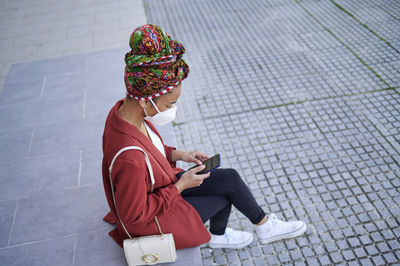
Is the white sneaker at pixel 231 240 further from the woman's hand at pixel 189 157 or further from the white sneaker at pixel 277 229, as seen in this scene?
the woman's hand at pixel 189 157

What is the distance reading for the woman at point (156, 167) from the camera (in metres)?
1.66

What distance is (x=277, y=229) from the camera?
254 centimetres

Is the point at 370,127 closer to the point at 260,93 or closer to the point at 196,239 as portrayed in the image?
the point at 260,93

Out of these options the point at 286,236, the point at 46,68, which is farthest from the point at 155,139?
the point at 46,68

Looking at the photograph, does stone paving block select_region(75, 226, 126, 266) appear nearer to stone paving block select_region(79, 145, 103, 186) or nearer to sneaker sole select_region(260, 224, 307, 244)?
stone paving block select_region(79, 145, 103, 186)

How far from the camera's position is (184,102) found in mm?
4055

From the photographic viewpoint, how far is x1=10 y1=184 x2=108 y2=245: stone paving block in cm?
271

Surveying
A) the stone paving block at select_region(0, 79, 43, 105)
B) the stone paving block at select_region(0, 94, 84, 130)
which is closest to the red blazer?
the stone paving block at select_region(0, 94, 84, 130)

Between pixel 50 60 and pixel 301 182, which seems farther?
pixel 50 60

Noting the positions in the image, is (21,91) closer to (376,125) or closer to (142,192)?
(142,192)

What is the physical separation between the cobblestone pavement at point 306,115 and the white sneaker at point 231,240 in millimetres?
63

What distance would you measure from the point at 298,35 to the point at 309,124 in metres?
2.12

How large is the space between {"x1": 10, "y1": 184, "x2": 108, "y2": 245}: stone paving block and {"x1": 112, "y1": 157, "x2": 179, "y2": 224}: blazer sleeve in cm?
106

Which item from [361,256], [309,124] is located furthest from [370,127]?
[361,256]
